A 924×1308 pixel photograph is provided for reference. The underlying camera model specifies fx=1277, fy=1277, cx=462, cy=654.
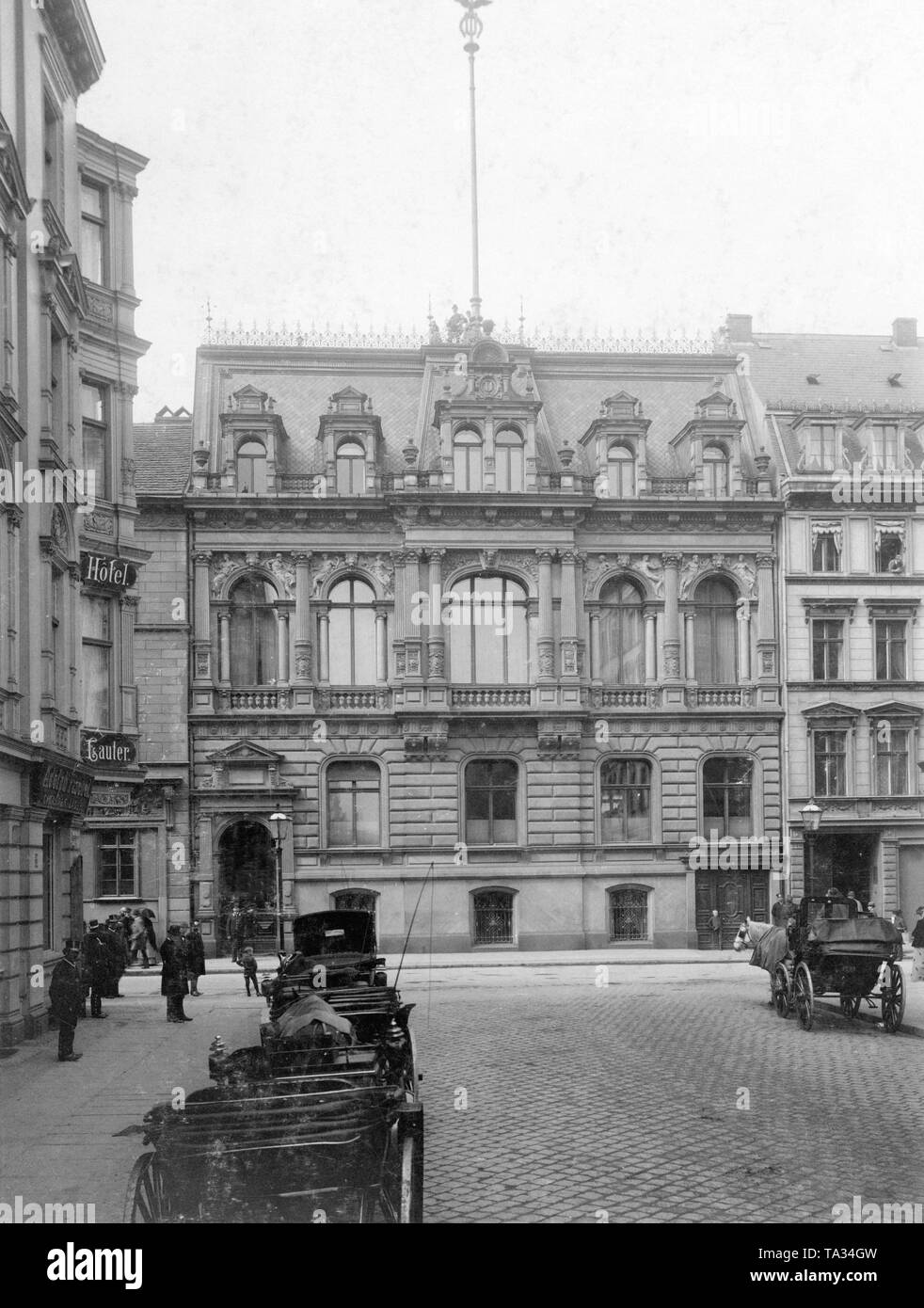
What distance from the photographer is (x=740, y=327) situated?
42875mm

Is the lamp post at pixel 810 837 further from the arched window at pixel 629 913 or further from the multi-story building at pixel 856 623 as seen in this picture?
the arched window at pixel 629 913

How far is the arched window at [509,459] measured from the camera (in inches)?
1468

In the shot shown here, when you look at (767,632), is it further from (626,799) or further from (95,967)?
(95,967)

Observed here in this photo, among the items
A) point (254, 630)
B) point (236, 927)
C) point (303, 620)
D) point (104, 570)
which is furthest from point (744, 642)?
point (104, 570)

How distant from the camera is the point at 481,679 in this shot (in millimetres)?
36094

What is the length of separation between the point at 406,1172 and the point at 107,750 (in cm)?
1559

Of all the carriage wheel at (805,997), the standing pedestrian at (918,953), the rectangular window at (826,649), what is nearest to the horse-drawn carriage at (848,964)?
the carriage wheel at (805,997)

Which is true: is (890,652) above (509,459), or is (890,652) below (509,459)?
below

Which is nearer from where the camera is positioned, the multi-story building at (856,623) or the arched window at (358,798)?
the multi-story building at (856,623)

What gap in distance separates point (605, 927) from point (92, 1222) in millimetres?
29140

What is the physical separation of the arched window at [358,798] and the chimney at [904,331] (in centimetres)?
2126

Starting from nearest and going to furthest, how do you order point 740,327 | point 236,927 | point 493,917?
point 236,927 < point 493,917 < point 740,327
